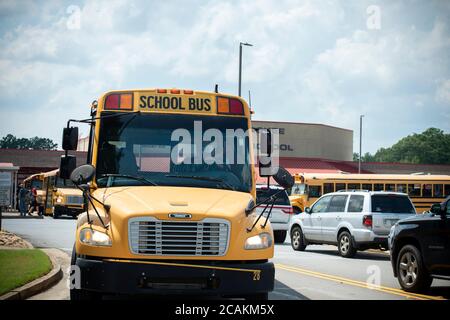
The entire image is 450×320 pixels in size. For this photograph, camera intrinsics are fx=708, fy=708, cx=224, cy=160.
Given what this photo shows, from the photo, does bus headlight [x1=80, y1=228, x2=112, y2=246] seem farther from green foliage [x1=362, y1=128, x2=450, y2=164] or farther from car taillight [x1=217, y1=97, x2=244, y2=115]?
green foliage [x1=362, y1=128, x2=450, y2=164]

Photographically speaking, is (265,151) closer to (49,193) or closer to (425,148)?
(49,193)

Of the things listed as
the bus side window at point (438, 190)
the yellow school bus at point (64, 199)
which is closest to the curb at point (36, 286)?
the yellow school bus at point (64, 199)

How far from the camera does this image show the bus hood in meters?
7.84

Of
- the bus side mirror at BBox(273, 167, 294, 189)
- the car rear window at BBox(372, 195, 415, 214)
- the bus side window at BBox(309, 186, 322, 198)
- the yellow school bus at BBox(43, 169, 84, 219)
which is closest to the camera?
the bus side mirror at BBox(273, 167, 294, 189)

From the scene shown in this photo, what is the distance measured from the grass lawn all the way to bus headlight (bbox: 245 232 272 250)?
3502mm

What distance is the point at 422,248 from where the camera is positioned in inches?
442

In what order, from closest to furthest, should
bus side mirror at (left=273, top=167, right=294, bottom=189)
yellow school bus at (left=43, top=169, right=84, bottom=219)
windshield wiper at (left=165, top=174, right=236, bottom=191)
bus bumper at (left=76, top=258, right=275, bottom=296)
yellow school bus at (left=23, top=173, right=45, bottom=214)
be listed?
bus bumper at (left=76, top=258, right=275, bottom=296), bus side mirror at (left=273, top=167, right=294, bottom=189), windshield wiper at (left=165, top=174, right=236, bottom=191), yellow school bus at (left=43, top=169, right=84, bottom=219), yellow school bus at (left=23, top=173, right=45, bottom=214)

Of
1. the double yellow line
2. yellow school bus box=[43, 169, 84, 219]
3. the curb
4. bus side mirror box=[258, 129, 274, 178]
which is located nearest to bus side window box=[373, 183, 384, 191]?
yellow school bus box=[43, 169, 84, 219]

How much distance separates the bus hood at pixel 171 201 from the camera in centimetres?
784

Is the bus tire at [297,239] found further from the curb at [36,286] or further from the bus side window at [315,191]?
the bus side window at [315,191]

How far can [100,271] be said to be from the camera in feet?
25.1

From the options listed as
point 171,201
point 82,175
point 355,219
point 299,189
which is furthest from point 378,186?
point 171,201

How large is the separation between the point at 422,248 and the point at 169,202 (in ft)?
16.4

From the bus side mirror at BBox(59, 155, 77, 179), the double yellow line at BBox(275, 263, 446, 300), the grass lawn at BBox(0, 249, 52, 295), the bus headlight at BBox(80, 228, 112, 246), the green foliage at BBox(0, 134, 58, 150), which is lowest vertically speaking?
the double yellow line at BBox(275, 263, 446, 300)
